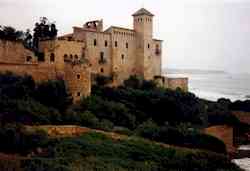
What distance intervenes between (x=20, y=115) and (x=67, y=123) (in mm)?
2023

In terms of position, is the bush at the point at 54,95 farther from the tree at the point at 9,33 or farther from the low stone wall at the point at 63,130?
the tree at the point at 9,33

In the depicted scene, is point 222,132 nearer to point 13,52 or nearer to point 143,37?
point 143,37

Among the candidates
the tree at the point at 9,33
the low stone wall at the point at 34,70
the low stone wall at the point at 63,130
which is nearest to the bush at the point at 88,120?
the low stone wall at the point at 63,130

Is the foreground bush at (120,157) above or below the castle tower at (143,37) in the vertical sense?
below

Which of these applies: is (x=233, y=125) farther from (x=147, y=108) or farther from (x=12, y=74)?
(x=12, y=74)

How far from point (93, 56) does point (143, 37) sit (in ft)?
15.0

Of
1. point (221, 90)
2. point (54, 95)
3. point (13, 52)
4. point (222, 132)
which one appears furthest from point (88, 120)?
point (221, 90)

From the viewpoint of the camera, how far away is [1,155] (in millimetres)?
14227

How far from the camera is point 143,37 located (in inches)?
1208

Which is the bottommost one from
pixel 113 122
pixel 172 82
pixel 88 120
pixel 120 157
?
pixel 120 157

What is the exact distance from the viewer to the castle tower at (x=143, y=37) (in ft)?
101

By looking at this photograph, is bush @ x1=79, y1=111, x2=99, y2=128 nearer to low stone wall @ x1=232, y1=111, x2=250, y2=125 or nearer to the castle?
the castle

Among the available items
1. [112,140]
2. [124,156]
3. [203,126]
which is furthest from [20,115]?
[203,126]

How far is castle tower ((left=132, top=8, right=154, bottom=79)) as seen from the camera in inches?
1206
